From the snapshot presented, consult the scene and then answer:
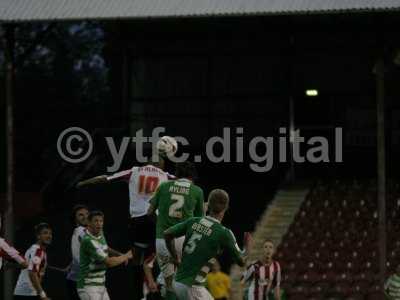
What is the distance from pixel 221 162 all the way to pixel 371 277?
737cm

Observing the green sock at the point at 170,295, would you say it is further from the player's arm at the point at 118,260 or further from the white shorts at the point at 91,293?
the white shorts at the point at 91,293

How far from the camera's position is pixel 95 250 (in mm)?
18156

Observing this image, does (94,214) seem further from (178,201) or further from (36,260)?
(178,201)

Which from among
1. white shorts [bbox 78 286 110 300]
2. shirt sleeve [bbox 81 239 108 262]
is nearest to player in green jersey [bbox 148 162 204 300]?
shirt sleeve [bbox 81 239 108 262]

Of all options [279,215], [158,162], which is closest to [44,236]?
[158,162]

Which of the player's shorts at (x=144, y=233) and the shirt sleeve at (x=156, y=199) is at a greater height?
the shirt sleeve at (x=156, y=199)

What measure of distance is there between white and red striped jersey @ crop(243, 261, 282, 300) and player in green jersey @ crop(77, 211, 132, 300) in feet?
12.0

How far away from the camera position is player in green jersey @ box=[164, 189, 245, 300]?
1448 centimetres

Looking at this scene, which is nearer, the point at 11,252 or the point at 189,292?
the point at 189,292

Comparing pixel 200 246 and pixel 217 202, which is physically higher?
pixel 217 202

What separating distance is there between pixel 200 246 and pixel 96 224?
391 centimetres

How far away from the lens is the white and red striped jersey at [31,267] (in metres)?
19.5

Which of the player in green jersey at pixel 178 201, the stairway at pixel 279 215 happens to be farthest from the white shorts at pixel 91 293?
the stairway at pixel 279 215

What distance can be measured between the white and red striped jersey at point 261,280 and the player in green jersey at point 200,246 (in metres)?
6.75
